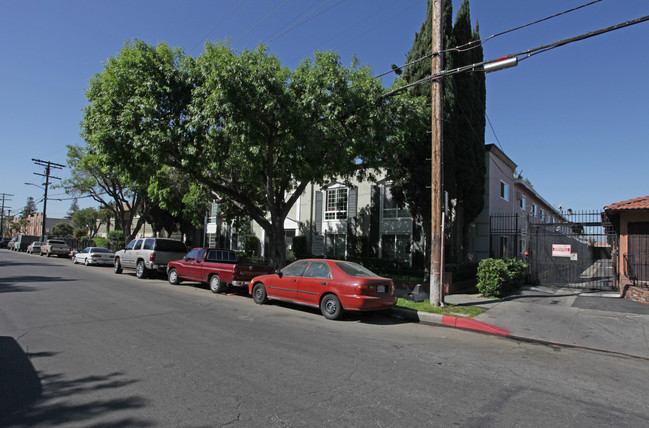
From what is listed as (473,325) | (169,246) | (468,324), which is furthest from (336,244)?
(473,325)

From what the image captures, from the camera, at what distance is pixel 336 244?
23672mm

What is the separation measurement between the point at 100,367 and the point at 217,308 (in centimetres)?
508

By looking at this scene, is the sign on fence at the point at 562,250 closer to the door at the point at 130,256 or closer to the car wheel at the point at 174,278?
the car wheel at the point at 174,278

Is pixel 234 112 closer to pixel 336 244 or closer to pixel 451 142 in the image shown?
pixel 451 142

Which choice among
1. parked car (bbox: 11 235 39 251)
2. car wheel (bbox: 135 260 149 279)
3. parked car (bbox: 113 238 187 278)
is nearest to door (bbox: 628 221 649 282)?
parked car (bbox: 113 238 187 278)

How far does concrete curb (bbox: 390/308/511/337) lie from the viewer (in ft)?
28.4

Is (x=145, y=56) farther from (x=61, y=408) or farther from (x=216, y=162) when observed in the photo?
(x=61, y=408)

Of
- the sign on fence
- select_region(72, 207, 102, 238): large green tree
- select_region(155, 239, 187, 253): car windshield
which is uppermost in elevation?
select_region(72, 207, 102, 238): large green tree

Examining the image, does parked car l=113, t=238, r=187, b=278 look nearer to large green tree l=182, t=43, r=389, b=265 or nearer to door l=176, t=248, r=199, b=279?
door l=176, t=248, r=199, b=279

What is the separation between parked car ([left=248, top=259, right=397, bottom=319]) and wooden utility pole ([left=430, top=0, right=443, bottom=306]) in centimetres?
161

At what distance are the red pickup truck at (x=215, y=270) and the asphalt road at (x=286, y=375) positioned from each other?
4.10 metres

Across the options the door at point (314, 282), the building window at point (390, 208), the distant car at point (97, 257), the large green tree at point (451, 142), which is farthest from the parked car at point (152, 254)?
the building window at point (390, 208)

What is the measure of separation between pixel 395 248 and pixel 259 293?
37.5ft

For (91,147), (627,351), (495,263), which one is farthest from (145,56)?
(627,351)
